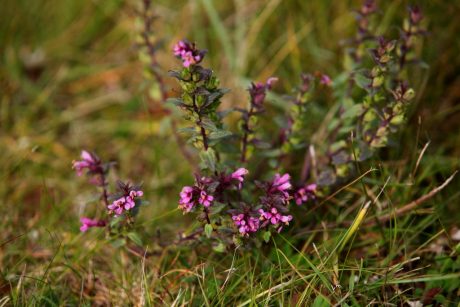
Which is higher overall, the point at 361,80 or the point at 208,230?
the point at 361,80

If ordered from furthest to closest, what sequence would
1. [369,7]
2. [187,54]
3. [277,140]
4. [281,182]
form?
[277,140], [369,7], [281,182], [187,54]

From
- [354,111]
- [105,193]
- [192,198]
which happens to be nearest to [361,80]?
[354,111]

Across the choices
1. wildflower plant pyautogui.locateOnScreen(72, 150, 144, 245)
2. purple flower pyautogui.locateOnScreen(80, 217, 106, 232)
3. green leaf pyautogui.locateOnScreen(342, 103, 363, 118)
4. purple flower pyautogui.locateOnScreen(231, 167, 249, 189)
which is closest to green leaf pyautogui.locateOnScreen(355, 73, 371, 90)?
green leaf pyautogui.locateOnScreen(342, 103, 363, 118)

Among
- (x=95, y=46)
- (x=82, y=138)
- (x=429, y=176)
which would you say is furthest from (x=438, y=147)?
(x=95, y=46)

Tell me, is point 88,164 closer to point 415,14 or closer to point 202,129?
point 202,129

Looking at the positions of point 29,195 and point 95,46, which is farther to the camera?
point 95,46

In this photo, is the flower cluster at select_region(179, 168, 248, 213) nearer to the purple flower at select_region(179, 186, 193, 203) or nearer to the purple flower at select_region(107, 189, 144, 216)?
the purple flower at select_region(179, 186, 193, 203)

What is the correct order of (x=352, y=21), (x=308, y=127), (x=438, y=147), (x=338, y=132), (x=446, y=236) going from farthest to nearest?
(x=352, y=21)
(x=308, y=127)
(x=438, y=147)
(x=338, y=132)
(x=446, y=236)

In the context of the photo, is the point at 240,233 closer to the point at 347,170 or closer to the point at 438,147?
the point at 347,170
